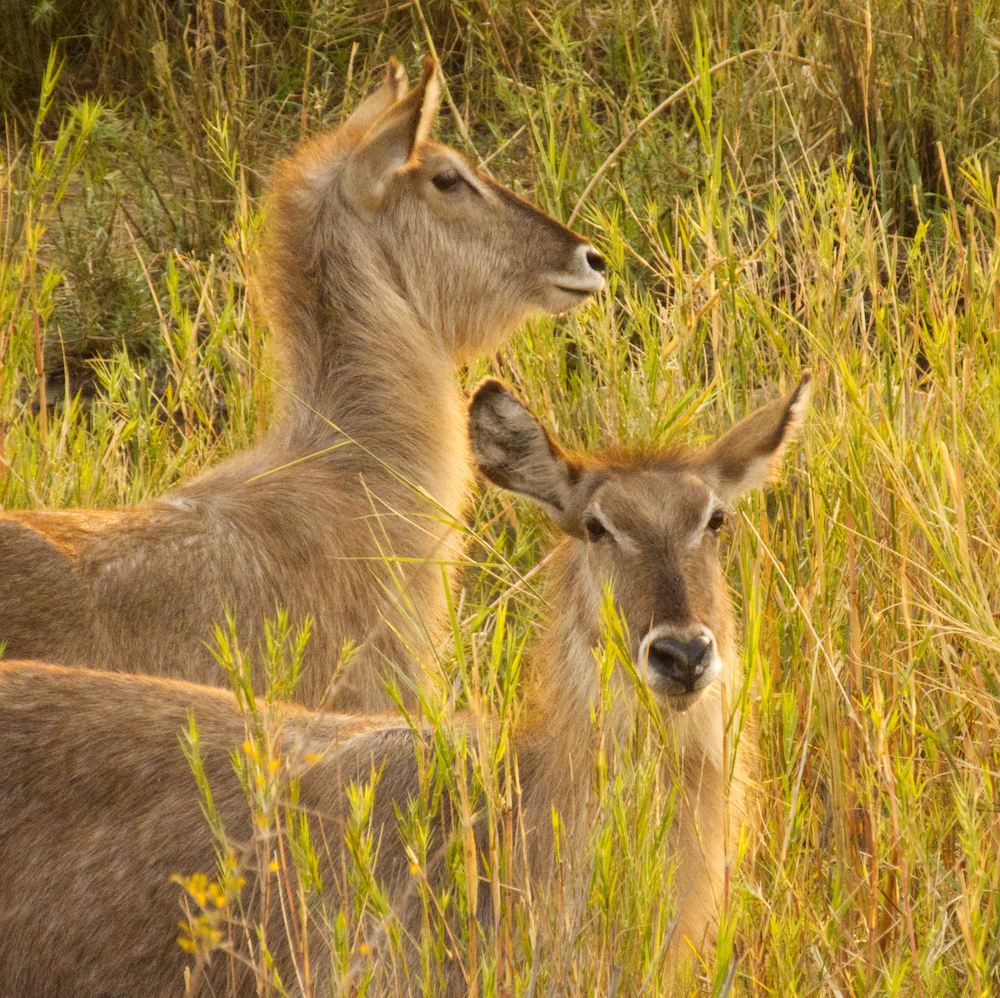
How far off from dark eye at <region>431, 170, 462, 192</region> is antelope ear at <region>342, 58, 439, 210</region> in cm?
13

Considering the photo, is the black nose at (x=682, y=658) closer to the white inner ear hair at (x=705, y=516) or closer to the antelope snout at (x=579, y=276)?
the white inner ear hair at (x=705, y=516)

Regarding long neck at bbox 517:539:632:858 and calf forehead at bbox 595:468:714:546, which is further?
calf forehead at bbox 595:468:714:546

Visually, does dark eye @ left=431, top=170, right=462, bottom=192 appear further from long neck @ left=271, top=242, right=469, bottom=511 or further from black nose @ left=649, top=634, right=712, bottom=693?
black nose @ left=649, top=634, right=712, bottom=693

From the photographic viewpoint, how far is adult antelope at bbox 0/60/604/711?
371cm

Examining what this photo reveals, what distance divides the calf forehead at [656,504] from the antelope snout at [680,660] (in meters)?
0.29

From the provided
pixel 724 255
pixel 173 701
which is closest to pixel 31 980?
pixel 173 701

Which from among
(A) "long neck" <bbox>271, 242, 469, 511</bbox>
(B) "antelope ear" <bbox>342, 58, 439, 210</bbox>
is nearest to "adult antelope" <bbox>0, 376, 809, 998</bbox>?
(A) "long neck" <bbox>271, 242, 469, 511</bbox>

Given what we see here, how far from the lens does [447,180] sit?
4.74m

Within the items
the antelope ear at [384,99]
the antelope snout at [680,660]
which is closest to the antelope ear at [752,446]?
the antelope snout at [680,660]

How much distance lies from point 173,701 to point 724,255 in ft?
8.44

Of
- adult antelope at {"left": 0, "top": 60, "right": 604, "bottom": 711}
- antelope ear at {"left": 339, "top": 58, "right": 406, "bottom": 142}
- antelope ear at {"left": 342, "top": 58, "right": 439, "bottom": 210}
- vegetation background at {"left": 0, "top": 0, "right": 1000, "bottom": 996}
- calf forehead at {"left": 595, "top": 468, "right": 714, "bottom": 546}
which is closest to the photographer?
vegetation background at {"left": 0, "top": 0, "right": 1000, "bottom": 996}

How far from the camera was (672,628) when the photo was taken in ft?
9.70

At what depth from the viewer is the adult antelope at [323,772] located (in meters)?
2.87

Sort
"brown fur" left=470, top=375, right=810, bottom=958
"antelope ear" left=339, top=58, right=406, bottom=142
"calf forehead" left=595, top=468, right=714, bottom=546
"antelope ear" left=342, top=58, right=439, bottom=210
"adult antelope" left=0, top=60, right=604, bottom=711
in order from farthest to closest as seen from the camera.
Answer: "antelope ear" left=339, top=58, right=406, bottom=142, "antelope ear" left=342, top=58, right=439, bottom=210, "adult antelope" left=0, top=60, right=604, bottom=711, "calf forehead" left=595, top=468, right=714, bottom=546, "brown fur" left=470, top=375, right=810, bottom=958
